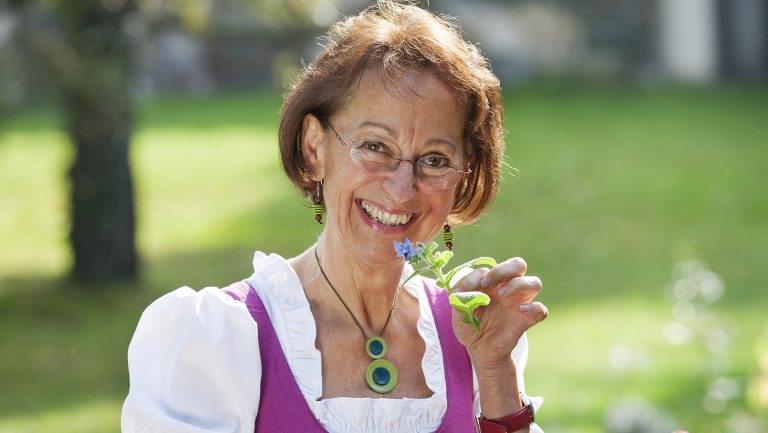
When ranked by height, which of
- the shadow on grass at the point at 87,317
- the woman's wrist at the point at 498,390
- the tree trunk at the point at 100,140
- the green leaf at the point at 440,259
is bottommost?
the woman's wrist at the point at 498,390

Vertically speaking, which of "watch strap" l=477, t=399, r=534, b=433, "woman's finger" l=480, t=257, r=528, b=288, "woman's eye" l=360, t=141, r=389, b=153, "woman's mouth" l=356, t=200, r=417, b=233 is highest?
"woman's eye" l=360, t=141, r=389, b=153

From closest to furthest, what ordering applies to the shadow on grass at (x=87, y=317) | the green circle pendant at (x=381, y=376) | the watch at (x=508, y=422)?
the watch at (x=508, y=422)
the green circle pendant at (x=381, y=376)
the shadow on grass at (x=87, y=317)

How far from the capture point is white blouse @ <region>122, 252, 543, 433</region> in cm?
256

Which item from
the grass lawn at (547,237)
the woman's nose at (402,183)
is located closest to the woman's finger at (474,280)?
the woman's nose at (402,183)

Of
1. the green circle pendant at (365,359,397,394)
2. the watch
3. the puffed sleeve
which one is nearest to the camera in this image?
the puffed sleeve

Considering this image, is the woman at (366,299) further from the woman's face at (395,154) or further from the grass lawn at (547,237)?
the grass lawn at (547,237)

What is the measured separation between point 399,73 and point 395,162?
179 millimetres

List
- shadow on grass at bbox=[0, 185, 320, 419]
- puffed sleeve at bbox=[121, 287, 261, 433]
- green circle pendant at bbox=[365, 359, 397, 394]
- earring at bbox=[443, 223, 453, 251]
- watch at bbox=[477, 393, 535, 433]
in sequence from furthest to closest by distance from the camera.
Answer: shadow on grass at bbox=[0, 185, 320, 419] → earring at bbox=[443, 223, 453, 251] → green circle pendant at bbox=[365, 359, 397, 394] → watch at bbox=[477, 393, 535, 433] → puffed sleeve at bbox=[121, 287, 261, 433]

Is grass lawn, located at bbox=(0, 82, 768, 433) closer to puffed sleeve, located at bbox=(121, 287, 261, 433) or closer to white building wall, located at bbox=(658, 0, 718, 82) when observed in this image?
white building wall, located at bbox=(658, 0, 718, 82)

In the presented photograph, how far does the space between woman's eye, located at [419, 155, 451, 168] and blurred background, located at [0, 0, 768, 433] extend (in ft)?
6.94

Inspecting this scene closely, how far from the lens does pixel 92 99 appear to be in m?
9.14

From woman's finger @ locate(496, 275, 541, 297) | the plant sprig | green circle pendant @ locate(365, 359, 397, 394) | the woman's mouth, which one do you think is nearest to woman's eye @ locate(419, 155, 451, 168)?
the woman's mouth

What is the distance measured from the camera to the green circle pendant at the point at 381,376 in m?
2.83

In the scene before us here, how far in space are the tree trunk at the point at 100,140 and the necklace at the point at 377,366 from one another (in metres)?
6.22
